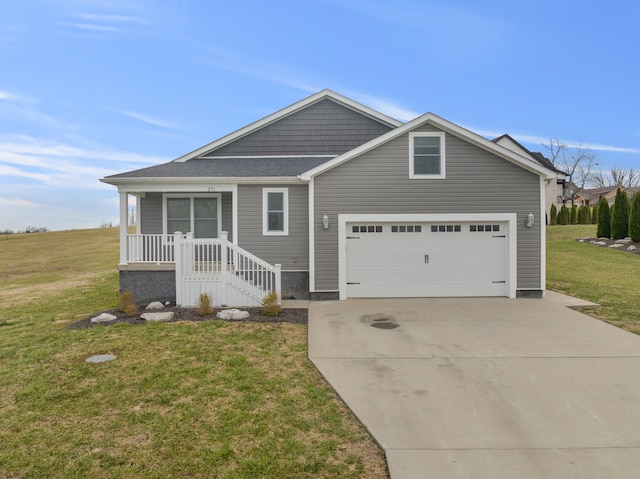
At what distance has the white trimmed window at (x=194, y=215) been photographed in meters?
11.2

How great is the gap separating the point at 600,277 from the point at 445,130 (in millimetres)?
8460

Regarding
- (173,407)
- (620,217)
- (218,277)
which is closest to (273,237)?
(218,277)

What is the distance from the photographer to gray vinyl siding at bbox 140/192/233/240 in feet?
36.7

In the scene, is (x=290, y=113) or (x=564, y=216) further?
(x=564, y=216)

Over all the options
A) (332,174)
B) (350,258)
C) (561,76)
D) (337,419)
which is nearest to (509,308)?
(350,258)

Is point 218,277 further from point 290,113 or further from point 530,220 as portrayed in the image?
point 530,220

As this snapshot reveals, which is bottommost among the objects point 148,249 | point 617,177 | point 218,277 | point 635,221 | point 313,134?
point 218,277

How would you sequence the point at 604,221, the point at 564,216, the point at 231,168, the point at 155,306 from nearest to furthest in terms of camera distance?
the point at 155,306 → the point at 231,168 → the point at 604,221 → the point at 564,216

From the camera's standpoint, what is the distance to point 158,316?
25.5ft

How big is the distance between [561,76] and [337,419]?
25.1 meters

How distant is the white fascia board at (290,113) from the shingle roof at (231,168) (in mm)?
412

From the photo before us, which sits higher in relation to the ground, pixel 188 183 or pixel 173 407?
pixel 188 183

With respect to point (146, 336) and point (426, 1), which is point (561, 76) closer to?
point (426, 1)

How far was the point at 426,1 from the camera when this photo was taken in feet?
40.4
